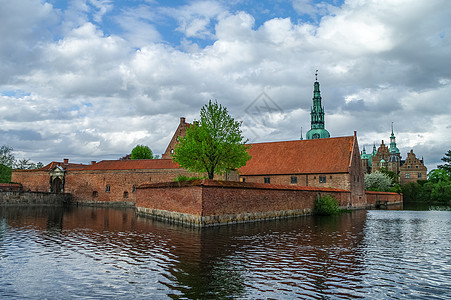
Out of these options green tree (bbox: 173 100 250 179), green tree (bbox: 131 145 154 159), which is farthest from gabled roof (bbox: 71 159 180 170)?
green tree (bbox: 173 100 250 179)

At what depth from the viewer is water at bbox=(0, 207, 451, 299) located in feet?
26.2

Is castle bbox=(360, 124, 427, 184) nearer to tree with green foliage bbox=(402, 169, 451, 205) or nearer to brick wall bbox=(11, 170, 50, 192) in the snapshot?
tree with green foliage bbox=(402, 169, 451, 205)

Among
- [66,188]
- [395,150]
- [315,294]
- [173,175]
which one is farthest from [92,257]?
[395,150]

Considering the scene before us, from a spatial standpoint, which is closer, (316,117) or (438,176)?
(438,176)

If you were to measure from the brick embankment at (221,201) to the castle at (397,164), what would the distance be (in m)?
69.6

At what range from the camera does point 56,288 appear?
815 cm

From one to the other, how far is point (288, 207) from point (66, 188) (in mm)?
35000

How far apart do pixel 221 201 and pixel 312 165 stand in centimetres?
2407

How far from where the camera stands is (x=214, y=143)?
24812 millimetres

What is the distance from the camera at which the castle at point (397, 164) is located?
88000 mm

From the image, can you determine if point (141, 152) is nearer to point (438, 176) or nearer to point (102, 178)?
point (102, 178)

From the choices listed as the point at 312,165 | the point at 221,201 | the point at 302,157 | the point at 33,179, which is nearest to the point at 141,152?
the point at 33,179

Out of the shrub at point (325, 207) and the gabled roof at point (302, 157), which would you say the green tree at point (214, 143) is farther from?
the gabled roof at point (302, 157)

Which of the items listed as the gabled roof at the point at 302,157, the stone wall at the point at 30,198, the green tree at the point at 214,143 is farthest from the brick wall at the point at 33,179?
the green tree at the point at 214,143
